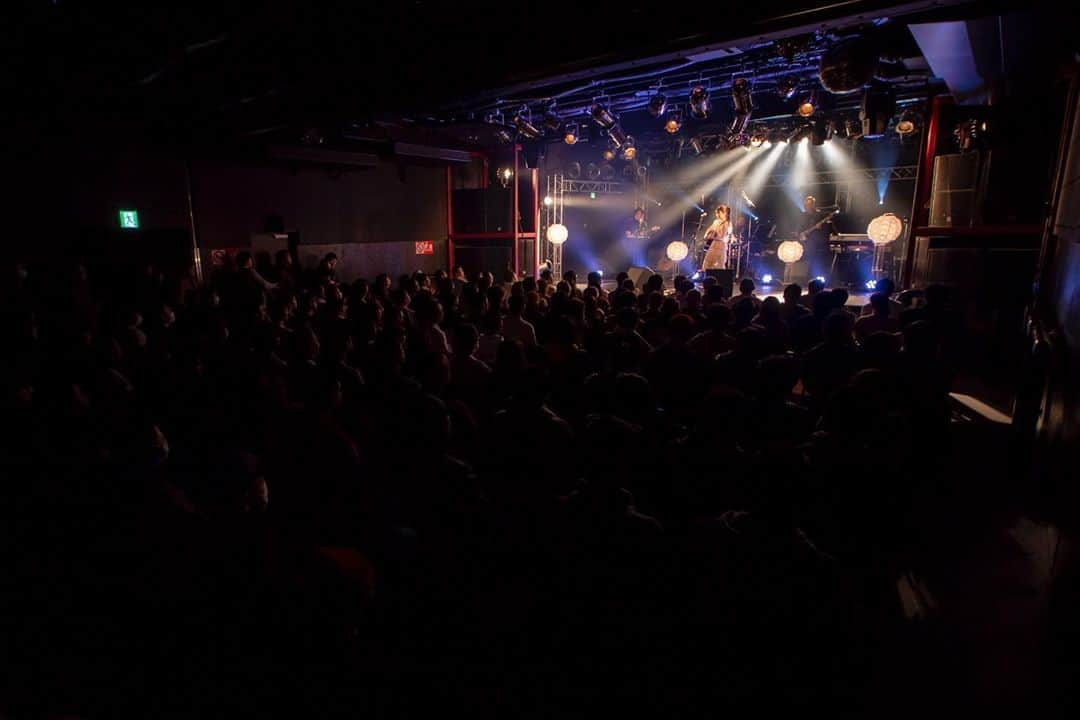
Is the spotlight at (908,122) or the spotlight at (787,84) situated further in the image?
the spotlight at (908,122)

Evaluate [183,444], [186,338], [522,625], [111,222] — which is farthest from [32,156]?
[522,625]

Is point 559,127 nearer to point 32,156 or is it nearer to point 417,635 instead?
point 32,156

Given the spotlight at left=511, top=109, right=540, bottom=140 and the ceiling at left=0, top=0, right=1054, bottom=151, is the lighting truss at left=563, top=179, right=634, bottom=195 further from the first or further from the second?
the ceiling at left=0, top=0, right=1054, bottom=151

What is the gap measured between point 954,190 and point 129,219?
37.6 feet

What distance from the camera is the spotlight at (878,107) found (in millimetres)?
5801

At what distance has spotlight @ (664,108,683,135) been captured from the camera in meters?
9.56

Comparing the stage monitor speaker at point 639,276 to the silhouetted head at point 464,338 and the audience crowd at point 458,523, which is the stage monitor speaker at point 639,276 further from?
the silhouetted head at point 464,338

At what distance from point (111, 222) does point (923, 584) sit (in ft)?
35.2

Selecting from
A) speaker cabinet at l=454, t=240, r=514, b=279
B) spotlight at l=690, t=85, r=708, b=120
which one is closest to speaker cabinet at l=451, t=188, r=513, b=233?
speaker cabinet at l=454, t=240, r=514, b=279

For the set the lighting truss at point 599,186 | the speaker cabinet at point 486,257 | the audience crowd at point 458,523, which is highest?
the lighting truss at point 599,186

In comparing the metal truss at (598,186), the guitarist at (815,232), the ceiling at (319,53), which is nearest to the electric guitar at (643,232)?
the metal truss at (598,186)

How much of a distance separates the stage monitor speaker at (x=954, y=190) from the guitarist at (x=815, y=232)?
270 inches

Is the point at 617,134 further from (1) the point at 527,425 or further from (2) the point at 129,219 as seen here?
(1) the point at 527,425

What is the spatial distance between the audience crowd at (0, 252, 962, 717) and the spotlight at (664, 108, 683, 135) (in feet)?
20.9
